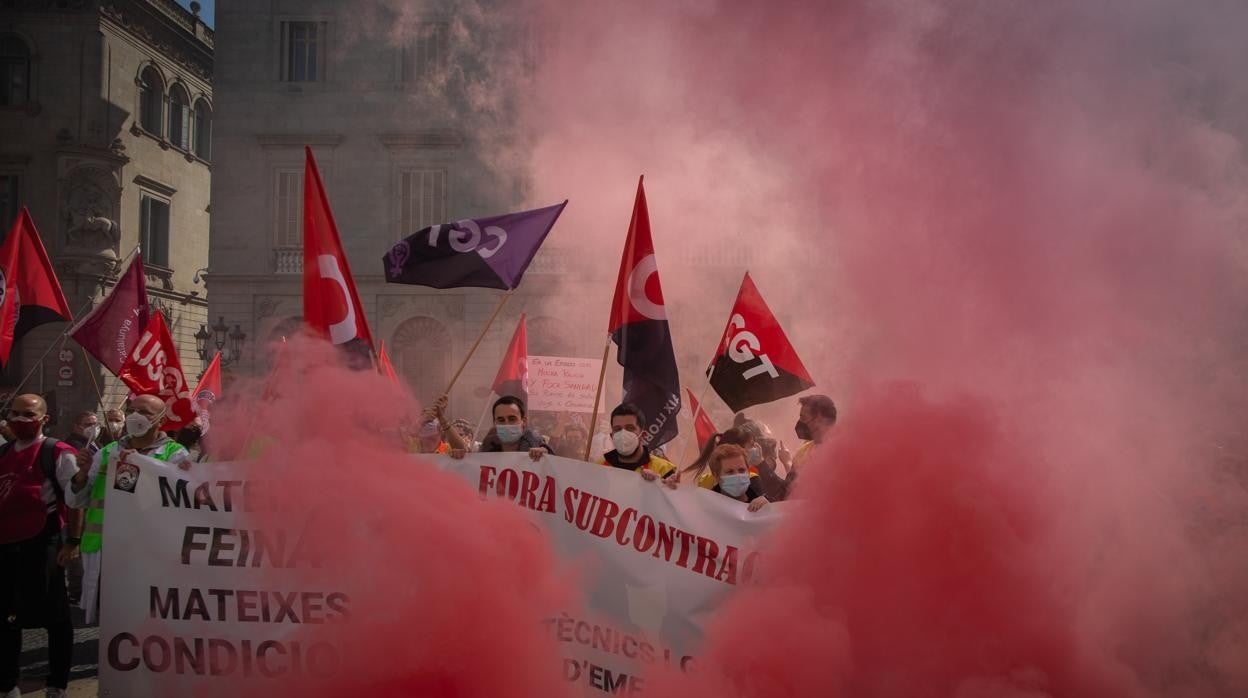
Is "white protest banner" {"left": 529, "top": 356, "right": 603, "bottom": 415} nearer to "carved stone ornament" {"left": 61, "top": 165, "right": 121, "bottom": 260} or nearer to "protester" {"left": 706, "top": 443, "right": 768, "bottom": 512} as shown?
"protester" {"left": 706, "top": 443, "right": 768, "bottom": 512}

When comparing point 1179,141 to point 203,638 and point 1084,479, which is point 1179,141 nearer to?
point 1084,479

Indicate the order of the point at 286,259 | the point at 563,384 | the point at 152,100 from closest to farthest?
the point at 563,384
the point at 286,259
the point at 152,100

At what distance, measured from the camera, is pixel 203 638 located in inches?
179

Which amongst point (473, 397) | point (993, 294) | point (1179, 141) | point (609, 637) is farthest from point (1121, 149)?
point (473, 397)

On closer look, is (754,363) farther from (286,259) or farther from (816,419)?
(286,259)

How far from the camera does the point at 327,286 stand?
19.1 ft

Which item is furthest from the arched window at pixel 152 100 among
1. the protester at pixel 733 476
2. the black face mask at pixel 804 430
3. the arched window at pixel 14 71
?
the protester at pixel 733 476

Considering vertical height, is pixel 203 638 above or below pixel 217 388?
below

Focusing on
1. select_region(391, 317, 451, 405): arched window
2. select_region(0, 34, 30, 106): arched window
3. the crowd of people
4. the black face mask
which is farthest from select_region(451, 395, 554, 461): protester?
select_region(0, 34, 30, 106): arched window

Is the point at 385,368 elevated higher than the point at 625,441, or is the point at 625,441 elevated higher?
the point at 385,368

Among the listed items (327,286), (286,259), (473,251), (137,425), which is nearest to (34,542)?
(137,425)

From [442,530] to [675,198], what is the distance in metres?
11.3

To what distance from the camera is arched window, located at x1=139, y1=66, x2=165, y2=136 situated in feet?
88.9

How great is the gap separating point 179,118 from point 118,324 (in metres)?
22.6
